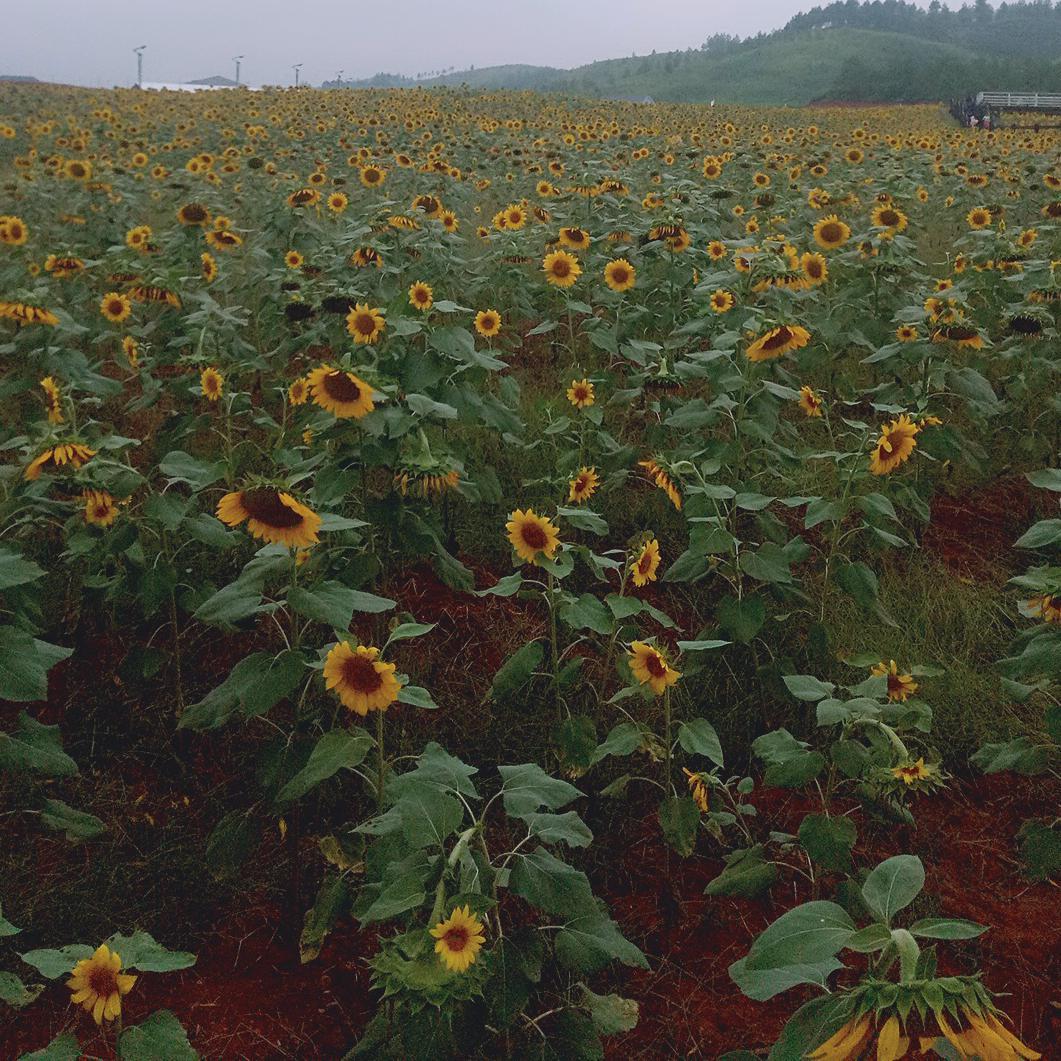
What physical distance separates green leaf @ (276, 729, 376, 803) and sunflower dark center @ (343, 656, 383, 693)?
9 centimetres

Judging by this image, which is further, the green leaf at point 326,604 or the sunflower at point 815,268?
the sunflower at point 815,268

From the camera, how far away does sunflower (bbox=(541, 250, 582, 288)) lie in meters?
4.29

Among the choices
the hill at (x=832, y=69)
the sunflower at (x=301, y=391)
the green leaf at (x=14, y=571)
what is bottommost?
the green leaf at (x=14, y=571)

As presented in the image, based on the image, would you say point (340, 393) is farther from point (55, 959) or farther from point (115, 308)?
point (115, 308)

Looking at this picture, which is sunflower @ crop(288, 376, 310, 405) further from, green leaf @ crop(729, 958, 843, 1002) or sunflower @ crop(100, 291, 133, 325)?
sunflower @ crop(100, 291, 133, 325)

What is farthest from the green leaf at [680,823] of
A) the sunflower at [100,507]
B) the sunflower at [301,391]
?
the sunflower at [100,507]

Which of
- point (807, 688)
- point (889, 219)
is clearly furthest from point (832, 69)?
point (807, 688)

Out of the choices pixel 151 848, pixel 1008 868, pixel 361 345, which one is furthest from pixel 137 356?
pixel 1008 868

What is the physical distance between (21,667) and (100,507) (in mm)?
674

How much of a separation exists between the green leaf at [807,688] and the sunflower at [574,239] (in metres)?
3.27

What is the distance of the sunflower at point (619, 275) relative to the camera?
4.16 metres

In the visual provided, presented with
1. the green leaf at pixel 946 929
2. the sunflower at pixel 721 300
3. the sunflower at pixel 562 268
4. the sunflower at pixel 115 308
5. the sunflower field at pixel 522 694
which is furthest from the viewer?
the sunflower at pixel 562 268

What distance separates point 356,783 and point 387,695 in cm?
81

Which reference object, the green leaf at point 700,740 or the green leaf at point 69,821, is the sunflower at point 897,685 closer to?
the green leaf at point 700,740
